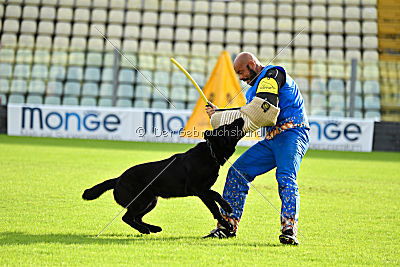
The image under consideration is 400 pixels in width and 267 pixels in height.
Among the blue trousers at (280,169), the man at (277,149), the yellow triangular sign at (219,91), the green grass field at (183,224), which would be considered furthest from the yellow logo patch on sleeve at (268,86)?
the yellow triangular sign at (219,91)

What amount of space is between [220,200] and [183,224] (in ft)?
2.71

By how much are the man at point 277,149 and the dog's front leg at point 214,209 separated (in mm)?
83

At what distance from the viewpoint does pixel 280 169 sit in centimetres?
437

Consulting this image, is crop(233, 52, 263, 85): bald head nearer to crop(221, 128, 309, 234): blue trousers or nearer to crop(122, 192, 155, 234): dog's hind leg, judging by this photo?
crop(221, 128, 309, 234): blue trousers

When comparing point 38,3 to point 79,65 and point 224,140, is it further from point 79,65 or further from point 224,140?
point 224,140

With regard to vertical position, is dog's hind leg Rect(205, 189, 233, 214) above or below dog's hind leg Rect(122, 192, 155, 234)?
above

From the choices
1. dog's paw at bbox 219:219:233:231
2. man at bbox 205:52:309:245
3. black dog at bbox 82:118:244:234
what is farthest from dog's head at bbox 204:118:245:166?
dog's paw at bbox 219:219:233:231

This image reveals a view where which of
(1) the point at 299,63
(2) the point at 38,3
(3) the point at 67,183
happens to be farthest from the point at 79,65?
(3) the point at 67,183

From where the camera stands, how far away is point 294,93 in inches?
175

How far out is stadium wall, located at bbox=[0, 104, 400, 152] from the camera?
1467cm

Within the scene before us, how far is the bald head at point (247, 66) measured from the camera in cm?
435

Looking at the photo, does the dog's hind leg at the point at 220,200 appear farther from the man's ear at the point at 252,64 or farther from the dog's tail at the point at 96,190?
the man's ear at the point at 252,64

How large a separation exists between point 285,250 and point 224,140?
0.93 metres

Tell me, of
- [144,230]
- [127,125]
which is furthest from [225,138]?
[127,125]
